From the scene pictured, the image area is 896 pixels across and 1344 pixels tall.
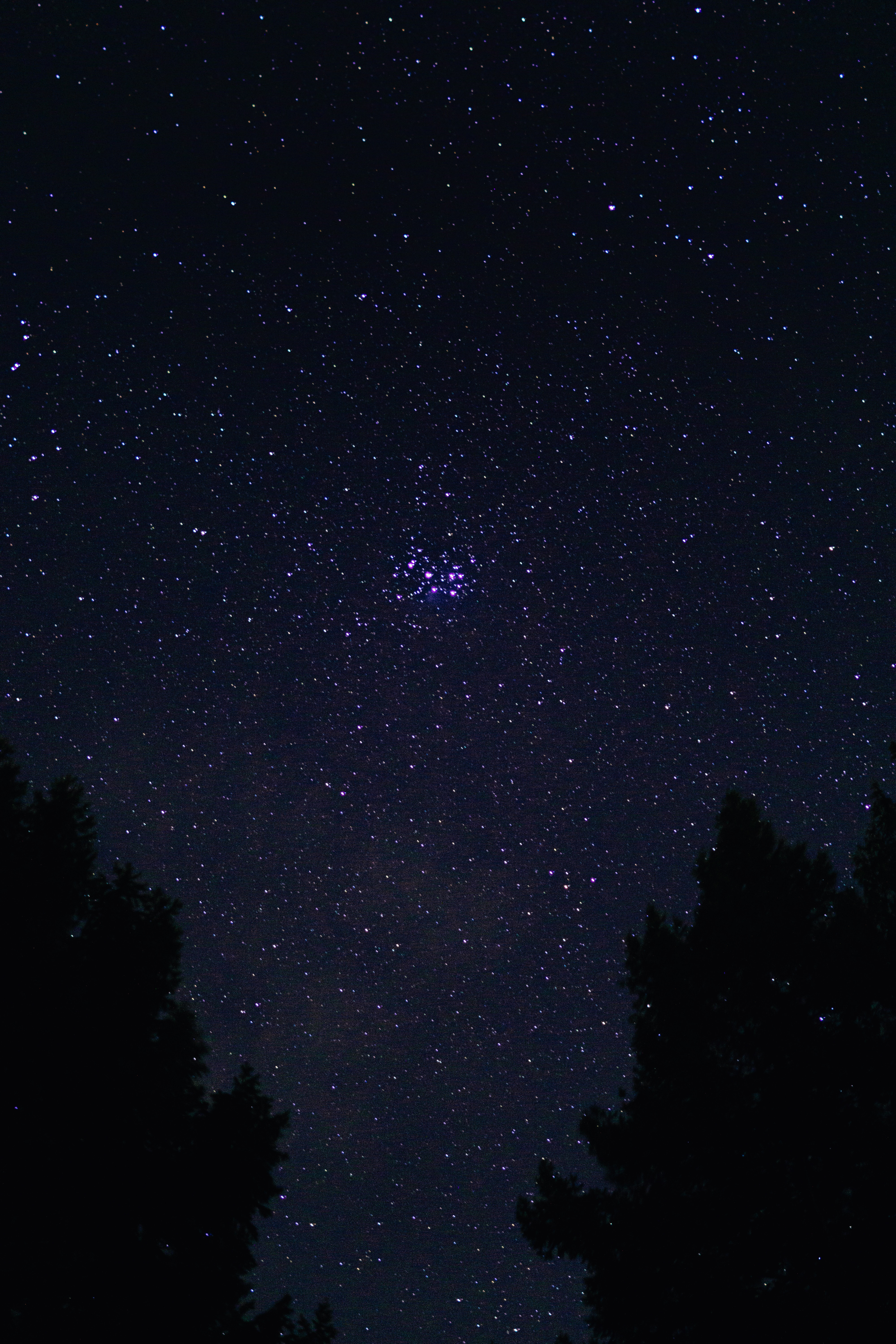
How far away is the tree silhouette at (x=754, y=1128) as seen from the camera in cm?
582

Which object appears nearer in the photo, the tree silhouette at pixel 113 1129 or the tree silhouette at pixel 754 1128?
the tree silhouette at pixel 113 1129

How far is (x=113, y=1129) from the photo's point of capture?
5.27 m

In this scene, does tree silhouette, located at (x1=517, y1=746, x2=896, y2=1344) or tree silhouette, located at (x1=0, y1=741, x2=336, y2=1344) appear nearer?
tree silhouette, located at (x1=0, y1=741, x2=336, y2=1344)

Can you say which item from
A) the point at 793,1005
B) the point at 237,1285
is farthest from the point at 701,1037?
A: the point at 237,1285

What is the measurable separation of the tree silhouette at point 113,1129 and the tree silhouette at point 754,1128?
7.87 ft

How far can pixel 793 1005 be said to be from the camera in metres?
6.77

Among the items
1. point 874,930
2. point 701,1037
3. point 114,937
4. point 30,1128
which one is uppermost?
point 874,930

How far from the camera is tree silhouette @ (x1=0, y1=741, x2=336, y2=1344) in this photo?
191 inches

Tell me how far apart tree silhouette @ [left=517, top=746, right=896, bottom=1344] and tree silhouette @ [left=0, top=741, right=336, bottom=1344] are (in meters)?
2.40

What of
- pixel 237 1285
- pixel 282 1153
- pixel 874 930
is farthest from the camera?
pixel 874 930

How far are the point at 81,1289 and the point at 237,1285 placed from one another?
38.8 inches

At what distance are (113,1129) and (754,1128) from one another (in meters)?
4.47

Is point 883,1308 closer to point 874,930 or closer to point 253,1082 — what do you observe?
point 874,930

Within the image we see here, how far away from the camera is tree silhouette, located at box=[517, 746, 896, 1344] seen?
5820mm
